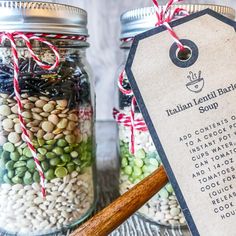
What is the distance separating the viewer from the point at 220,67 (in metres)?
0.30

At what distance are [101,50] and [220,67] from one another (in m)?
0.33

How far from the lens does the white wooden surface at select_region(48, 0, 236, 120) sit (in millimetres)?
575

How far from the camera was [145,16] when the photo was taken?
37 cm

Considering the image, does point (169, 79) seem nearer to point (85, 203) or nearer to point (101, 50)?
point (85, 203)

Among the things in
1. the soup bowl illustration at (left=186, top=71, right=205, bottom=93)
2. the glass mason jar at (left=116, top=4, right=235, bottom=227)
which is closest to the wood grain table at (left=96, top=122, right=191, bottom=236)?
the glass mason jar at (left=116, top=4, right=235, bottom=227)

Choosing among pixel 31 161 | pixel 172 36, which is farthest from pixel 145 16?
pixel 31 161

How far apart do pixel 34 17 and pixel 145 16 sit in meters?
0.12

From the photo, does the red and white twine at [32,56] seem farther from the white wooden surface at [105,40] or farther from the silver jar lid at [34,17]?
the white wooden surface at [105,40]

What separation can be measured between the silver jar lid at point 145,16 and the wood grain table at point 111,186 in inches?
7.5

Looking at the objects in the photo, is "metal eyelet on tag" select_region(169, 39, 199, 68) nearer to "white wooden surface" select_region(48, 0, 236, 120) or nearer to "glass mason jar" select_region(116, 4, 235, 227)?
"glass mason jar" select_region(116, 4, 235, 227)

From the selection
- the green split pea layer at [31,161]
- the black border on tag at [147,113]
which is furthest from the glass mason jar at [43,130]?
Result: the black border on tag at [147,113]

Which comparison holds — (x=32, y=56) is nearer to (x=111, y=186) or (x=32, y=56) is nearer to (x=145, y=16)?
(x=145, y=16)

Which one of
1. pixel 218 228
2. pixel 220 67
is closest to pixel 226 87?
pixel 220 67

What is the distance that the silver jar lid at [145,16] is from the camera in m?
0.35
